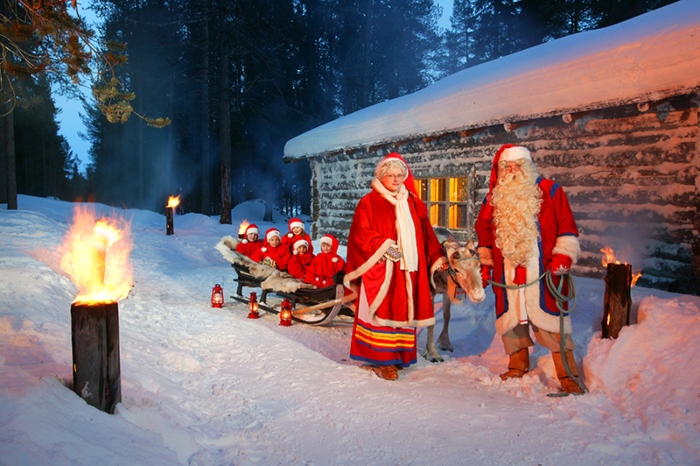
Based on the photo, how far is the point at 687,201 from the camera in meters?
5.49

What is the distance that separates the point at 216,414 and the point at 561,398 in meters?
2.92

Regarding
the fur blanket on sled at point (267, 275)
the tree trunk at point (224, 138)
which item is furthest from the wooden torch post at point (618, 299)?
the tree trunk at point (224, 138)

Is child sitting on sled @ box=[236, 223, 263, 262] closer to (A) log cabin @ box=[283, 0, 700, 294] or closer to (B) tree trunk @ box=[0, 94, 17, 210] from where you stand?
(A) log cabin @ box=[283, 0, 700, 294]

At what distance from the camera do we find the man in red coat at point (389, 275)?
4.69m

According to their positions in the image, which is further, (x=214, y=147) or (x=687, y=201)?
(x=214, y=147)

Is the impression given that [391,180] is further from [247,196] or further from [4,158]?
[247,196]

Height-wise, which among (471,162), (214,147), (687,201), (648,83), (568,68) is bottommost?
(687,201)

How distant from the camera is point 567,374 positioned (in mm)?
4133

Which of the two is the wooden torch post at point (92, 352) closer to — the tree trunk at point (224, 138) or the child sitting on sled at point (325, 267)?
the child sitting on sled at point (325, 267)

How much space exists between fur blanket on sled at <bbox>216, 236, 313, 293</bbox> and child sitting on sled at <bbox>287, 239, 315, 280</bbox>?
0.49ft

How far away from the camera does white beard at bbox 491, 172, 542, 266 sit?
14.0ft

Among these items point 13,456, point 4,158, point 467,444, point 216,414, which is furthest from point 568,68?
point 4,158

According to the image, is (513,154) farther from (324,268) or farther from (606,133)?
(324,268)

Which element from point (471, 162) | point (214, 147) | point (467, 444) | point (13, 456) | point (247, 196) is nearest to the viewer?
point (13, 456)
